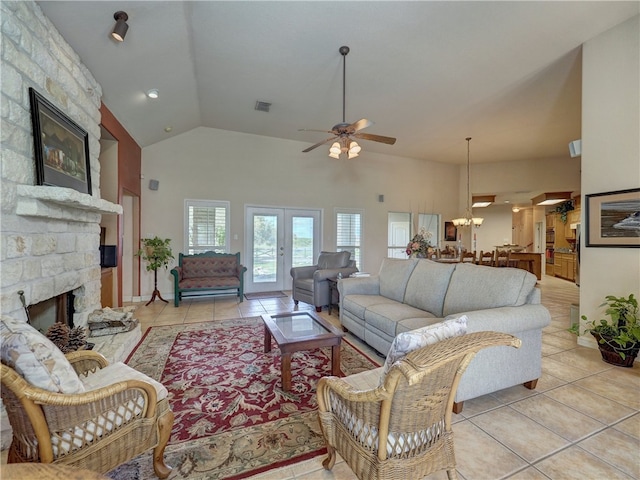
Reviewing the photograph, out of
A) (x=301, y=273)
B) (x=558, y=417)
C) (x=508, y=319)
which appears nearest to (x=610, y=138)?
(x=508, y=319)

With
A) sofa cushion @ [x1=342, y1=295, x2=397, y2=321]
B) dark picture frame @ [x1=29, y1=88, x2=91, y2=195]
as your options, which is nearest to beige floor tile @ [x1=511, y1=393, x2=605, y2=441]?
sofa cushion @ [x1=342, y1=295, x2=397, y2=321]

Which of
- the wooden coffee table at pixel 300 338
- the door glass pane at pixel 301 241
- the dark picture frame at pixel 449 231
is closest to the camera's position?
the wooden coffee table at pixel 300 338

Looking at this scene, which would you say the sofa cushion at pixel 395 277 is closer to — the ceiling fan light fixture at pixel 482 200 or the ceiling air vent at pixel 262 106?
the ceiling air vent at pixel 262 106

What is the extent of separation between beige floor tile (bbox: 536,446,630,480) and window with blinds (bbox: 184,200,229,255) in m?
5.65

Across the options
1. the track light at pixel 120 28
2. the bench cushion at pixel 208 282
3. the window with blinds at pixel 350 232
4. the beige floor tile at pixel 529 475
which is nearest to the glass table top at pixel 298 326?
the beige floor tile at pixel 529 475

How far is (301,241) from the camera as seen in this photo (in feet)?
22.2

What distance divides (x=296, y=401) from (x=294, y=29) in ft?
11.8

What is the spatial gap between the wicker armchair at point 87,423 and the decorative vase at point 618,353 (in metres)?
3.86

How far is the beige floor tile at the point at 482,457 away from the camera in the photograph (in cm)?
152

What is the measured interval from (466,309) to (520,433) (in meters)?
0.93

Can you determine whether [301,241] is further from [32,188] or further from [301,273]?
[32,188]

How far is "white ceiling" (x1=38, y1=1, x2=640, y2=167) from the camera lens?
8.95ft

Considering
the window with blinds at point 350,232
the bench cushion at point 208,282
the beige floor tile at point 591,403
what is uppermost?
the window with blinds at point 350,232

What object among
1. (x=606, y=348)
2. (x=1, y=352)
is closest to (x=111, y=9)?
(x=1, y=352)
